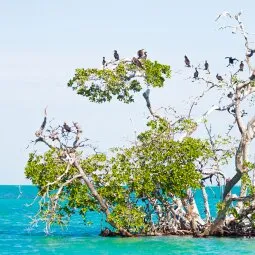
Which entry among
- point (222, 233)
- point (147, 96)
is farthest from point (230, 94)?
point (222, 233)

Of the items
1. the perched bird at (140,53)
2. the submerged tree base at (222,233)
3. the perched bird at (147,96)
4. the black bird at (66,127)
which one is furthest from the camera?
the perched bird at (147,96)

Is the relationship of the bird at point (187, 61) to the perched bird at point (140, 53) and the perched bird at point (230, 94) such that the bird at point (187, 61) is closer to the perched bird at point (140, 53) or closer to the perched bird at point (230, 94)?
the perched bird at point (140, 53)

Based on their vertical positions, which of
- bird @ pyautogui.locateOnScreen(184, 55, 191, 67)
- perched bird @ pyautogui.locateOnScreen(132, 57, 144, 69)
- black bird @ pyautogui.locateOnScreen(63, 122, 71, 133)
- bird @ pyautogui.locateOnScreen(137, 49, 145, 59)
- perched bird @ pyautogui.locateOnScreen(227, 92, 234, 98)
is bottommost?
black bird @ pyautogui.locateOnScreen(63, 122, 71, 133)

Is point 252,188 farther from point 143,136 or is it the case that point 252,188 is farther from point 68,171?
point 68,171

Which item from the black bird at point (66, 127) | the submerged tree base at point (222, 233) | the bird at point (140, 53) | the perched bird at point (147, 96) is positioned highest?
the bird at point (140, 53)

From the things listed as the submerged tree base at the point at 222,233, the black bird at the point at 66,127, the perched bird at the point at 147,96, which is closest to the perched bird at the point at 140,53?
the perched bird at the point at 147,96

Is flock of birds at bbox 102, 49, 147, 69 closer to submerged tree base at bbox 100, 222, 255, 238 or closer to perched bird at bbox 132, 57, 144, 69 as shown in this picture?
perched bird at bbox 132, 57, 144, 69

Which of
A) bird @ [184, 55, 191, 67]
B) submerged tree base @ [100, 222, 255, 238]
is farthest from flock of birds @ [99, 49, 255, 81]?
submerged tree base @ [100, 222, 255, 238]

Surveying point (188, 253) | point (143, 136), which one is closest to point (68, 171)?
point (143, 136)

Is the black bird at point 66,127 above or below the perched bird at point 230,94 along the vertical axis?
below

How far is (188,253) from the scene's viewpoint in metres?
27.5

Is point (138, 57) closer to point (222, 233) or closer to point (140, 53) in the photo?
point (140, 53)

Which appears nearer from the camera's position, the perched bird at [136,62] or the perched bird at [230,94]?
the perched bird at [136,62]

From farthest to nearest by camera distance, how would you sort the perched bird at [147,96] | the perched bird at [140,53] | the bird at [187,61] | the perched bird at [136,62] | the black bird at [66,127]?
the perched bird at [147,96] → the perched bird at [140,53] → the perched bird at [136,62] → the bird at [187,61] → the black bird at [66,127]
